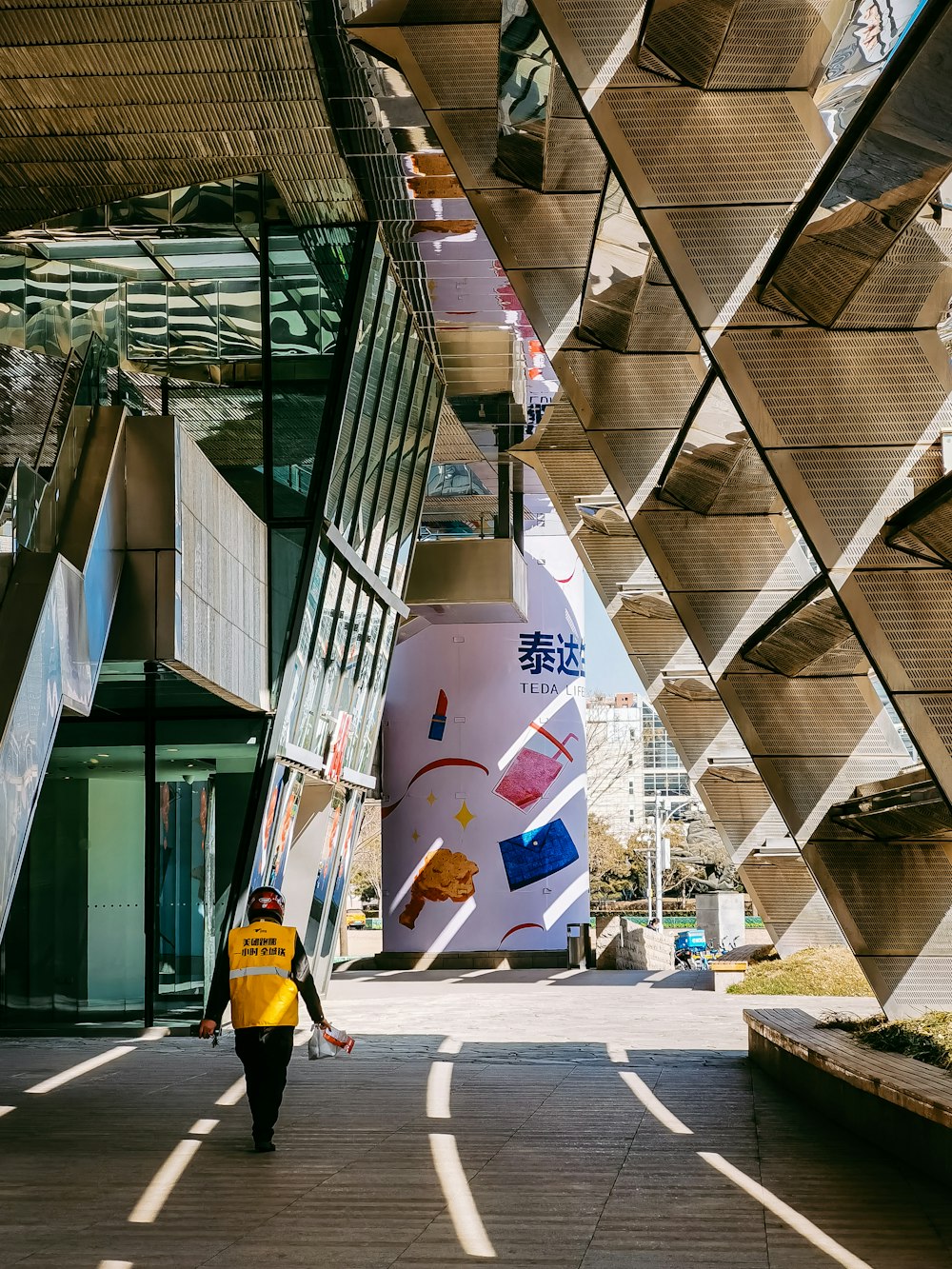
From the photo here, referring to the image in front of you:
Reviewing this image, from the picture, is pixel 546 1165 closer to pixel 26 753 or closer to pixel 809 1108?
pixel 809 1108

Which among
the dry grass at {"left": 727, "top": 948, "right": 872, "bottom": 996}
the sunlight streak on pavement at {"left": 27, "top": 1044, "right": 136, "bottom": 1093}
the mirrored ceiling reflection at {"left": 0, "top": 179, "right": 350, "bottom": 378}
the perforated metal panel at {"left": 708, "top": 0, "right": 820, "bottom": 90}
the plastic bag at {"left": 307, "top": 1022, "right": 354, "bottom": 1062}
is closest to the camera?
the perforated metal panel at {"left": 708, "top": 0, "right": 820, "bottom": 90}

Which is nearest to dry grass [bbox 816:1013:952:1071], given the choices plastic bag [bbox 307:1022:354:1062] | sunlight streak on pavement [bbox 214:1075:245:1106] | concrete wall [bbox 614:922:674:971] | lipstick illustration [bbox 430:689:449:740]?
plastic bag [bbox 307:1022:354:1062]

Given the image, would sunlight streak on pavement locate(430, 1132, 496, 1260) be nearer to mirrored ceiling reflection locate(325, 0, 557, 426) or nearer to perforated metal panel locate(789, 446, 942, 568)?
perforated metal panel locate(789, 446, 942, 568)

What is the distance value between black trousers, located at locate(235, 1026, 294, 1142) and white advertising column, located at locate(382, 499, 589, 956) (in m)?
23.9

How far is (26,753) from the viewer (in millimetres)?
9984

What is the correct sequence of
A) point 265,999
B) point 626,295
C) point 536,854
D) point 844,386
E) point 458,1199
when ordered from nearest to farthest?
1. point 844,386
2. point 458,1199
3. point 265,999
4. point 626,295
5. point 536,854

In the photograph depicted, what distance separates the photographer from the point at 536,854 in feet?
108

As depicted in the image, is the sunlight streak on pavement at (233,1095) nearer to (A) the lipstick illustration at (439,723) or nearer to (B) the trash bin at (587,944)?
(B) the trash bin at (587,944)

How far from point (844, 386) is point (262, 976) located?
508 cm

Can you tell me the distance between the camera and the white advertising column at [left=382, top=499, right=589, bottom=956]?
107ft

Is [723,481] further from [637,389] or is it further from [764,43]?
[764,43]

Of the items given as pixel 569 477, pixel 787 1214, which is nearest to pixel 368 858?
pixel 569 477

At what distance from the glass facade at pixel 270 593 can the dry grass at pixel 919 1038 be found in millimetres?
8253

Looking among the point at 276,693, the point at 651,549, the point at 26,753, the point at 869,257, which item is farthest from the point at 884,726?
the point at 276,693
